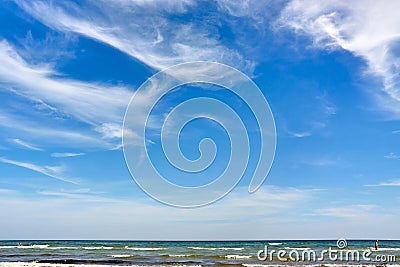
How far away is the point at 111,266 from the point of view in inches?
1155

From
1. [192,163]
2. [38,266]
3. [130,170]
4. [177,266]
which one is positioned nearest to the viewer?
[130,170]

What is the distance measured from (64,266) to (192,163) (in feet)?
59.0

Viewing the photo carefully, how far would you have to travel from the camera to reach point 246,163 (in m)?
15.3

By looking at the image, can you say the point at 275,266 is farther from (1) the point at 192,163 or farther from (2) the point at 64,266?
(1) the point at 192,163

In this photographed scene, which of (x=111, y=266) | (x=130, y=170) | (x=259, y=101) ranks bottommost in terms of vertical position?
(x=111, y=266)

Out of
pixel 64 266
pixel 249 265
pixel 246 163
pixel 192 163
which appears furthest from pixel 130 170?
pixel 249 265

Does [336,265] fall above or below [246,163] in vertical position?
below

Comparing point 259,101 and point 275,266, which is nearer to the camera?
point 259,101

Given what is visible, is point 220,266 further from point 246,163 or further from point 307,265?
point 246,163

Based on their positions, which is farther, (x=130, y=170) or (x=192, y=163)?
(x=192, y=163)

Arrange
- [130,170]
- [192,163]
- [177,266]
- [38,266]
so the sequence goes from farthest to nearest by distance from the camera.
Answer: [177,266]
[38,266]
[192,163]
[130,170]

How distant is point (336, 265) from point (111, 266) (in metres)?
15.8

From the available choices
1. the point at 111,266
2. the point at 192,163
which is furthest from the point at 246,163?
the point at 111,266

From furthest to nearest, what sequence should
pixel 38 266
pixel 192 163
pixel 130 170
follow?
1. pixel 38 266
2. pixel 192 163
3. pixel 130 170
